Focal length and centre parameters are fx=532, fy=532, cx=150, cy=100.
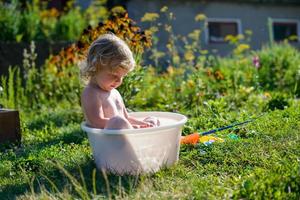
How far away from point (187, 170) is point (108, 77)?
853mm

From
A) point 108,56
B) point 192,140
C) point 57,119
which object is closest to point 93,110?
point 108,56

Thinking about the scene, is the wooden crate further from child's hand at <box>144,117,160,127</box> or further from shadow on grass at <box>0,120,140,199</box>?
child's hand at <box>144,117,160,127</box>

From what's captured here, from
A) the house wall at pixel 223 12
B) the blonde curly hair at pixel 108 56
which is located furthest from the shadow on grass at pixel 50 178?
the house wall at pixel 223 12

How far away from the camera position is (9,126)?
16.6 feet

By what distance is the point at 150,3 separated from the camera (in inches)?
444

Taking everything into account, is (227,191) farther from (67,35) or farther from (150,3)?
(150,3)

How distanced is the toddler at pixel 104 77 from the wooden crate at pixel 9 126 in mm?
1483

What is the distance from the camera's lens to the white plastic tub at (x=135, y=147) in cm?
336

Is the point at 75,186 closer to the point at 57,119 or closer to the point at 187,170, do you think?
the point at 187,170

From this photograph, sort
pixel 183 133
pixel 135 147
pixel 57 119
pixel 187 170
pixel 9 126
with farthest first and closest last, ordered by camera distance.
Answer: pixel 57 119 → pixel 9 126 → pixel 183 133 → pixel 187 170 → pixel 135 147

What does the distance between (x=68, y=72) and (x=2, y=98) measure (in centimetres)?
126

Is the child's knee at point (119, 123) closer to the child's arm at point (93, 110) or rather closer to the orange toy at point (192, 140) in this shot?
the child's arm at point (93, 110)

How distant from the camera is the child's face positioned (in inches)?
147

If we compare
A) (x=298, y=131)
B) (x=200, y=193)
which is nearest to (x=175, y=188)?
(x=200, y=193)
